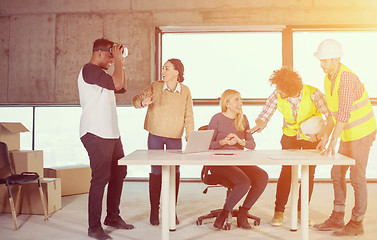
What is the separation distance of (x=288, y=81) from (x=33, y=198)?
101 inches

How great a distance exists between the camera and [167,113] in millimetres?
3586

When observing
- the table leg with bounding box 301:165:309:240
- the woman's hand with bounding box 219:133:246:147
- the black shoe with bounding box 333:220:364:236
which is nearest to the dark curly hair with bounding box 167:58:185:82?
the woman's hand with bounding box 219:133:246:147

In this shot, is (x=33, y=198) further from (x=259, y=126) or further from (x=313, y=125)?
(x=313, y=125)

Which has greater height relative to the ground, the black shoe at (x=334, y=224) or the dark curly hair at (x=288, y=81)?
the dark curly hair at (x=288, y=81)

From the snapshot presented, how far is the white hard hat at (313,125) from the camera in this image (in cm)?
314

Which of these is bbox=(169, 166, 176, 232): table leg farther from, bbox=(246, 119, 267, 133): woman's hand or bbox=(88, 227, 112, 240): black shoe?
bbox=(246, 119, 267, 133): woman's hand

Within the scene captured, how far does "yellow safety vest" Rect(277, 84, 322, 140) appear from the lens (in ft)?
11.1

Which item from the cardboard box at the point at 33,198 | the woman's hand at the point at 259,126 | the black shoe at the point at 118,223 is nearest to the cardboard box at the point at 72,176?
the cardboard box at the point at 33,198

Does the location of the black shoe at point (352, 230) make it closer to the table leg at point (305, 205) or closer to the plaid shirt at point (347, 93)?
the table leg at point (305, 205)

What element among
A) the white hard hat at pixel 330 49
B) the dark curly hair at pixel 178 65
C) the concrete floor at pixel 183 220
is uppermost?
Answer: the white hard hat at pixel 330 49

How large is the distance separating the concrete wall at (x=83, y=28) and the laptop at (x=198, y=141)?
10.4 feet

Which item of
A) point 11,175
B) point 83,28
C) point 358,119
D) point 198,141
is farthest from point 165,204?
point 83,28

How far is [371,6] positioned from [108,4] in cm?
377

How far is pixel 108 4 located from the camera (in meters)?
6.17
